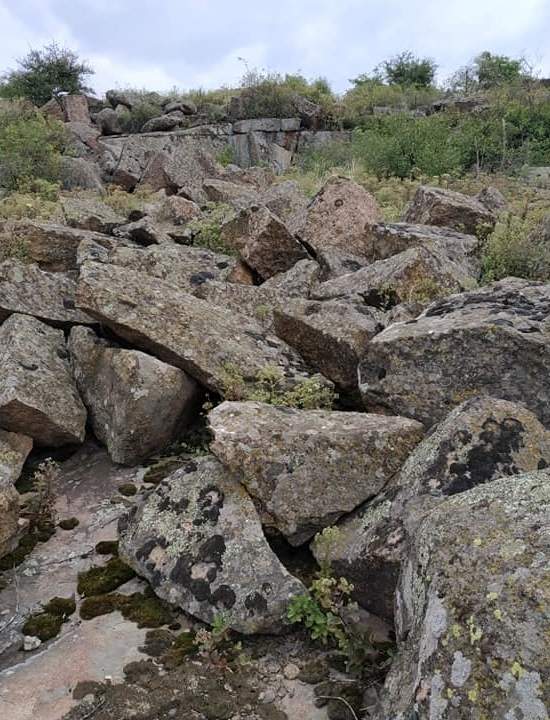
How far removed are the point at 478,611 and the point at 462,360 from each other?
282cm

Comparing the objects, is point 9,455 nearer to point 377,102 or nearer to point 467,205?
point 467,205

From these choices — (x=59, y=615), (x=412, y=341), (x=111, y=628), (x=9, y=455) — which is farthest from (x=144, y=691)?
(x=412, y=341)

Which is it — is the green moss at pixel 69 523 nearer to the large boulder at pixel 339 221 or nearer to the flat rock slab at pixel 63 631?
the flat rock slab at pixel 63 631

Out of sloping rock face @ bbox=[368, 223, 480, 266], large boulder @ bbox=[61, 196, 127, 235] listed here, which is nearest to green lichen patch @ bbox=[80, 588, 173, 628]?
sloping rock face @ bbox=[368, 223, 480, 266]

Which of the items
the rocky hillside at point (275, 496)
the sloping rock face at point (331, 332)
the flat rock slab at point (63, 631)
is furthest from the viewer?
the sloping rock face at point (331, 332)

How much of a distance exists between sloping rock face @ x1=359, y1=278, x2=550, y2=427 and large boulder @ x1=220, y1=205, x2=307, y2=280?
406 cm

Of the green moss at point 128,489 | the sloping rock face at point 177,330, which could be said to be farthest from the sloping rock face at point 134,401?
the green moss at point 128,489

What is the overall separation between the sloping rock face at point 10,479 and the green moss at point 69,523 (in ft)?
1.38

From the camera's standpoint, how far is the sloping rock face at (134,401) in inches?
225

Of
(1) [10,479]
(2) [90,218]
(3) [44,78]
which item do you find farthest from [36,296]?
(3) [44,78]

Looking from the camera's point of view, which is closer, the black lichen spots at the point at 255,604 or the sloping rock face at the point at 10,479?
the black lichen spots at the point at 255,604

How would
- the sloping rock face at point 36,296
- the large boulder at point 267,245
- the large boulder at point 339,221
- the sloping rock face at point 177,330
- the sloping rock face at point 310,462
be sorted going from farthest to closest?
the large boulder at point 339,221 < the large boulder at point 267,245 < the sloping rock face at point 36,296 < the sloping rock face at point 177,330 < the sloping rock face at point 310,462

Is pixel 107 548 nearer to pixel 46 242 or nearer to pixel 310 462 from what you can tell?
pixel 310 462

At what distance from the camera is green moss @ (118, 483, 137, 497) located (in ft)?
18.1
